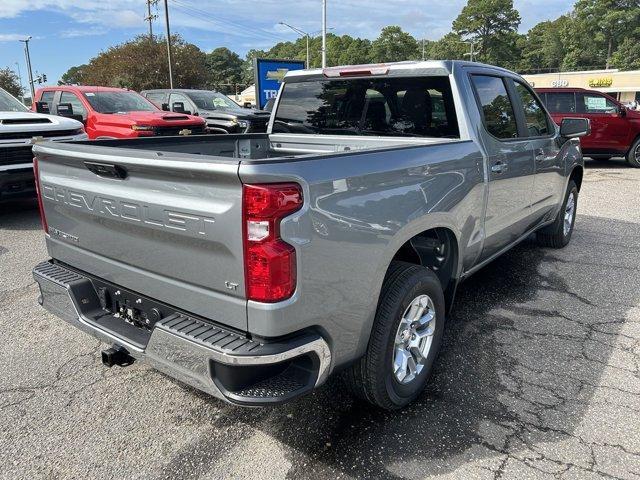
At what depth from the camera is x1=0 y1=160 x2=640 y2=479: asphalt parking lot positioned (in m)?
2.43

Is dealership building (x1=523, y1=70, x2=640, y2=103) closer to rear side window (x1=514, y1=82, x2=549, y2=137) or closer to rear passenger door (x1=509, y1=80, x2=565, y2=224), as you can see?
rear passenger door (x1=509, y1=80, x2=565, y2=224)

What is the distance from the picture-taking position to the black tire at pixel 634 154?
496 inches

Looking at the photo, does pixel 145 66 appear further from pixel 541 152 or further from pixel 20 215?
pixel 541 152

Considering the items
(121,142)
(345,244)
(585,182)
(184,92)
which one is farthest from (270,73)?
(345,244)

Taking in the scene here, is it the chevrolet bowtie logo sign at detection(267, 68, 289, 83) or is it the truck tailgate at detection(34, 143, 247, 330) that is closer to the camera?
the truck tailgate at detection(34, 143, 247, 330)

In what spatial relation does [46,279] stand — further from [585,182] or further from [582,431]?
[585,182]

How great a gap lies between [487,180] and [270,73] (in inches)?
567

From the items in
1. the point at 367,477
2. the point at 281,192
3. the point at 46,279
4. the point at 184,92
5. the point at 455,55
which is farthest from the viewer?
the point at 455,55

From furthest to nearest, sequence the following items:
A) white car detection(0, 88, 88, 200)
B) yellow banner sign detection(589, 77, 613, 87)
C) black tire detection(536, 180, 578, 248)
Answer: yellow banner sign detection(589, 77, 613, 87)
white car detection(0, 88, 88, 200)
black tire detection(536, 180, 578, 248)

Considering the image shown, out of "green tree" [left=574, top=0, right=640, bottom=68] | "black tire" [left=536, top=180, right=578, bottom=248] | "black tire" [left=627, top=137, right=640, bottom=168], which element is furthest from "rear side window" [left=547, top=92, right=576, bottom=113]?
"green tree" [left=574, top=0, right=640, bottom=68]

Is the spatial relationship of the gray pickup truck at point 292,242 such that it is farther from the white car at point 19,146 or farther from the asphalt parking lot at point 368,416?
the white car at point 19,146

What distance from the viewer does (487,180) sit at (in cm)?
347

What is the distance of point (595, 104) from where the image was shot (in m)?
12.5

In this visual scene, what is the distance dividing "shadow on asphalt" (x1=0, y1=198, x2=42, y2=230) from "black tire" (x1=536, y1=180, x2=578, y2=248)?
6401 millimetres
